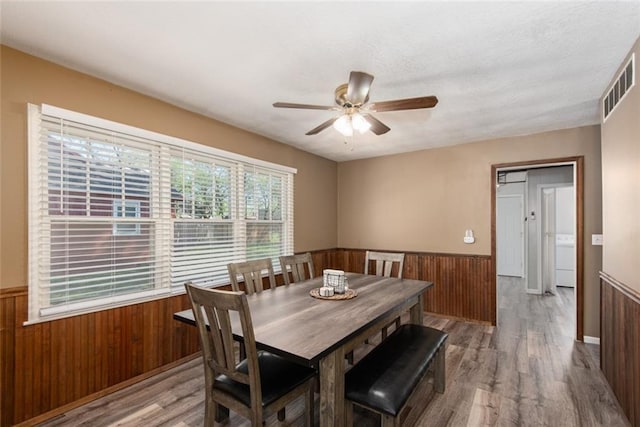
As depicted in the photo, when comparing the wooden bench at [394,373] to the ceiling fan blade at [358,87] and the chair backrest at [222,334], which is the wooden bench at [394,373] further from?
the ceiling fan blade at [358,87]

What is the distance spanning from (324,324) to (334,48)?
1741mm

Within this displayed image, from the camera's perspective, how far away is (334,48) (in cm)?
192

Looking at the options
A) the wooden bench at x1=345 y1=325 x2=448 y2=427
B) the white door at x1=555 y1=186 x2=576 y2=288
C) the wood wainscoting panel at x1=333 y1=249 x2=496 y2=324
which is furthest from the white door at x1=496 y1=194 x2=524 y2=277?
the wooden bench at x1=345 y1=325 x2=448 y2=427

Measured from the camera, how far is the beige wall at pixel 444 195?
339 centimetres

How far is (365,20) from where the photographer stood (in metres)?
1.66

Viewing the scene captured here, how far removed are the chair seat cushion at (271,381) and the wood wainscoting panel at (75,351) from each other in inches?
48.4

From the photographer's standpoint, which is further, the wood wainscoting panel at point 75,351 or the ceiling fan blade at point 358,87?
the wood wainscoting panel at point 75,351

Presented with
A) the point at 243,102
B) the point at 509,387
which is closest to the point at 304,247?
the point at 243,102

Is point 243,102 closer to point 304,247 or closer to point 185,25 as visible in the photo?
point 185,25

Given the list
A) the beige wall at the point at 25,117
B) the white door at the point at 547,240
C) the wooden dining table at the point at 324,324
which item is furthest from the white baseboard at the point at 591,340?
the beige wall at the point at 25,117

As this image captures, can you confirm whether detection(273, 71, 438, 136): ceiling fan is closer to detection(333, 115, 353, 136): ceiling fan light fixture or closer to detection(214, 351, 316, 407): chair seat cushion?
detection(333, 115, 353, 136): ceiling fan light fixture

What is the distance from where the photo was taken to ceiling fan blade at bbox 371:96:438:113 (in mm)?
1942

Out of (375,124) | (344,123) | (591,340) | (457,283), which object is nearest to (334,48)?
(344,123)

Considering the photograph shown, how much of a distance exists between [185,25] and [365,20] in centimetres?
104
